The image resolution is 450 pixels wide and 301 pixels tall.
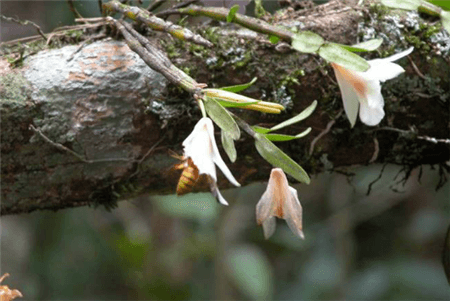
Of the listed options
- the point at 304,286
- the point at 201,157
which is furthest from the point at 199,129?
the point at 304,286

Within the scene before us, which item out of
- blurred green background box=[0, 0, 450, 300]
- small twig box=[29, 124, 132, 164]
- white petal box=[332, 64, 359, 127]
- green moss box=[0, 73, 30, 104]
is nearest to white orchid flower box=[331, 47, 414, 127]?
white petal box=[332, 64, 359, 127]

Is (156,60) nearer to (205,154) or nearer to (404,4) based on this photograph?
(205,154)

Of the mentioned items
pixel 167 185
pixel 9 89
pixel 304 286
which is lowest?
pixel 304 286

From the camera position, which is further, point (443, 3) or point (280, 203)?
point (443, 3)

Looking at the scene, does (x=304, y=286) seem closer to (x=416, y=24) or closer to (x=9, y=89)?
(x=416, y=24)

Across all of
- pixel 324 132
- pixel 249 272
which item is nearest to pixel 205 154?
pixel 324 132
